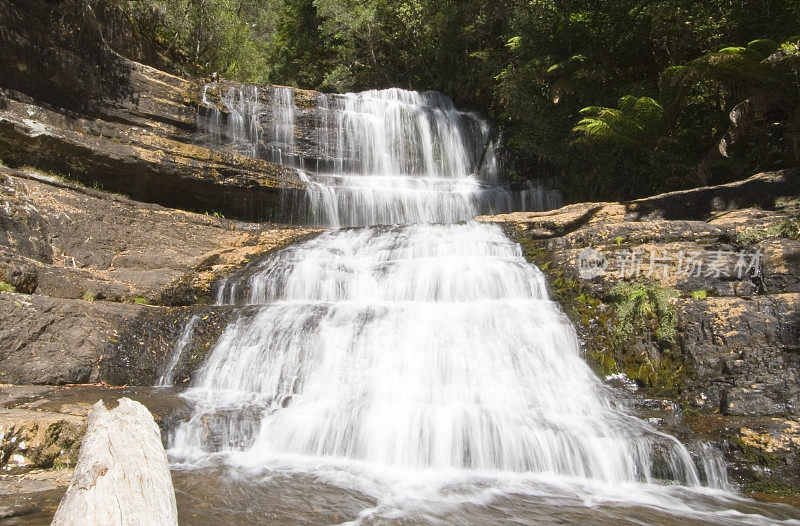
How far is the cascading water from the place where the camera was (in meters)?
4.46

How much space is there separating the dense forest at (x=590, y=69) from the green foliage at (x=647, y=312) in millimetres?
4389

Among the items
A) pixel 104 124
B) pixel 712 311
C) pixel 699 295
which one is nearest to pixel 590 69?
pixel 699 295

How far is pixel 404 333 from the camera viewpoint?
6.75 m

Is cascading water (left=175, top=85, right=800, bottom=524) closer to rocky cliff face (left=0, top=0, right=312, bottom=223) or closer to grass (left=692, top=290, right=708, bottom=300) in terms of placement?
grass (left=692, top=290, right=708, bottom=300)

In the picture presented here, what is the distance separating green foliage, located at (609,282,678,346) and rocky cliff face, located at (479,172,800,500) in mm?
13

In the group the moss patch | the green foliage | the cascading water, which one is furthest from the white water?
the green foliage

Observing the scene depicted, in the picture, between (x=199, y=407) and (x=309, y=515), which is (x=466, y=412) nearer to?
(x=309, y=515)

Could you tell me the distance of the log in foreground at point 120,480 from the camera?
2.54m

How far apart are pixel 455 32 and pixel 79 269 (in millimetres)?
15355

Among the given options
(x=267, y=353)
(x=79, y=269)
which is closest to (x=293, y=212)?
(x=79, y=269)

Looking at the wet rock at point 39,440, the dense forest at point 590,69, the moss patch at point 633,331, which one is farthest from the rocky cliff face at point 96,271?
the dense forest at point 590,69

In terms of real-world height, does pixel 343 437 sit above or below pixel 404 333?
below

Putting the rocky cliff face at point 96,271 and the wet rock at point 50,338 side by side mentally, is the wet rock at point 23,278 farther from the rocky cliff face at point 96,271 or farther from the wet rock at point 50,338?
the wet rock at point 50,338

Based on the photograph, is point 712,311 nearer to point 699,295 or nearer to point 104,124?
point 699,295
